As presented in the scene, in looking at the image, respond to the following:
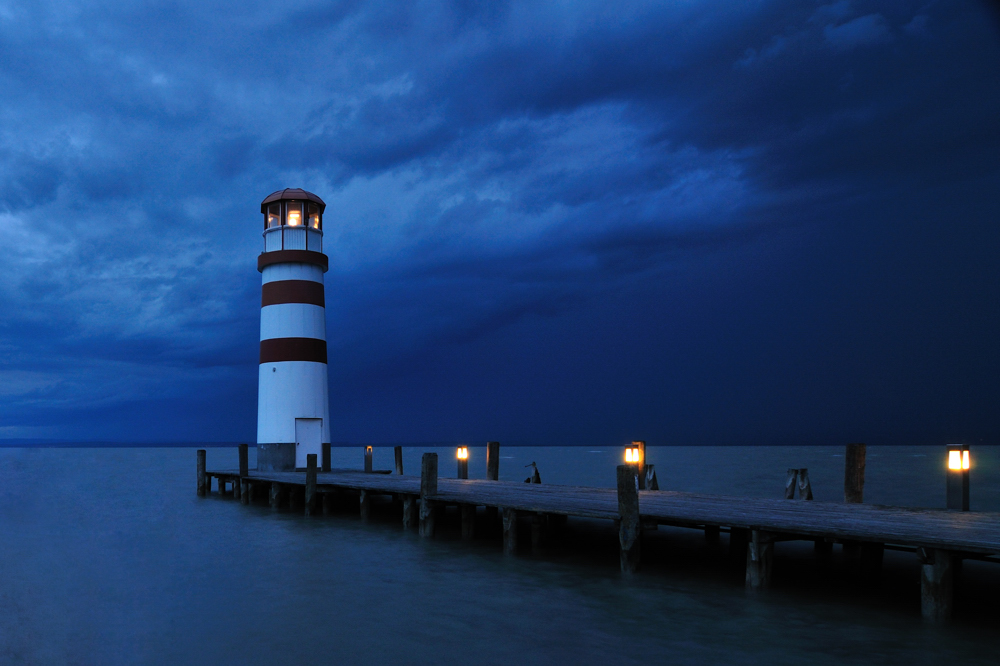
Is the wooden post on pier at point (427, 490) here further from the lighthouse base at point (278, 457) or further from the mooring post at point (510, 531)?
the lighthouse base at point (278, 457)

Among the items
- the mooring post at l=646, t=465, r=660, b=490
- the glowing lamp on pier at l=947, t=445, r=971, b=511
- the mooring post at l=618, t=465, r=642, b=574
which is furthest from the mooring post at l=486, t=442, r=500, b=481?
the glowing lamp on pier at l=947, t=445, r=971, b=511

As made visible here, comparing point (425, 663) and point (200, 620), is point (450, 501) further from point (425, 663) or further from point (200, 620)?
point (425, 663)

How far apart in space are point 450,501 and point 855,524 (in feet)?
25.7

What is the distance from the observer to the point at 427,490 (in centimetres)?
1590

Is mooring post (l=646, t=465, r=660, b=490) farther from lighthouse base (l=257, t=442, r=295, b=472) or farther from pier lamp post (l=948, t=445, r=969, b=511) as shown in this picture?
lighthouse base (l=257, t=442, r=295, b=472)

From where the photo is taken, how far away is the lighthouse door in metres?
24.3

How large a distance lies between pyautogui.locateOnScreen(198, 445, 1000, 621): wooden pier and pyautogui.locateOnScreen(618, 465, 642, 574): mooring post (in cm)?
2

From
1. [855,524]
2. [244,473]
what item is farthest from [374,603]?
[244,473]

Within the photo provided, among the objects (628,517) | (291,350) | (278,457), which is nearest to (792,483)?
(628,517)

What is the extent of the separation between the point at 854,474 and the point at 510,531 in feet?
22.3

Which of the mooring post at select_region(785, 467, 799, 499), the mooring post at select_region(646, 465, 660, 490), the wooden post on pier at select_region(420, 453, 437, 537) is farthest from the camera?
the mooring post at select_region(646, 465, 660, 490)

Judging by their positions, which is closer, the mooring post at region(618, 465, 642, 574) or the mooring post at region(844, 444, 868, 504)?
the mooring post at region(618, 465, 642, 574)

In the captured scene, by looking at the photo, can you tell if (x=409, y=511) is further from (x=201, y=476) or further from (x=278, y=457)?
(x=201, y=476)

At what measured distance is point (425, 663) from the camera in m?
8.41
